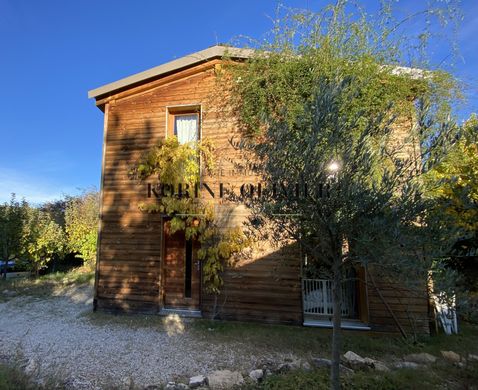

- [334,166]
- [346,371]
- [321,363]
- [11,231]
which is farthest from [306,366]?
[11,231]

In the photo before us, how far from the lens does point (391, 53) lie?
5.93 metres

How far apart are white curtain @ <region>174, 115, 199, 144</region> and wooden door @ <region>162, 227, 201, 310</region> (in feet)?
7.57

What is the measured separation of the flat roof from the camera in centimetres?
699

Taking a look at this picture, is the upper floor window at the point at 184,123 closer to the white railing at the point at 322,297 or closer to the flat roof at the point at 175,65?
the flat roof at the point at 175,65

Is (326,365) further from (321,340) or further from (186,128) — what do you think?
(186,128)

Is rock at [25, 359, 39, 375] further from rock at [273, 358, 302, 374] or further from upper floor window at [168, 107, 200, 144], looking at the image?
upper floor window at [168, 107, 200, 144]

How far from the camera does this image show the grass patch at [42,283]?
9.51 m

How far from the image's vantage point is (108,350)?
5.12 m

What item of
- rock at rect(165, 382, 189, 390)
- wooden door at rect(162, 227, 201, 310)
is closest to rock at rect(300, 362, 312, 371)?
rock at rect(165, 382, 189, 390)

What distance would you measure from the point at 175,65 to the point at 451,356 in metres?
8.21

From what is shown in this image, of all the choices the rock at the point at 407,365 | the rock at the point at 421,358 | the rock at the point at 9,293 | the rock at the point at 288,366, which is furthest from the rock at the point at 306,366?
the rock at the point at 9,293

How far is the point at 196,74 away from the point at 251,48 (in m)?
1.61

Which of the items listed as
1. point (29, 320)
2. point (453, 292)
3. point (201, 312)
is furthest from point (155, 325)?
point (453, 292)

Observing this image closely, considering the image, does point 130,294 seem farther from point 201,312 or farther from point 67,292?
point 67,292
